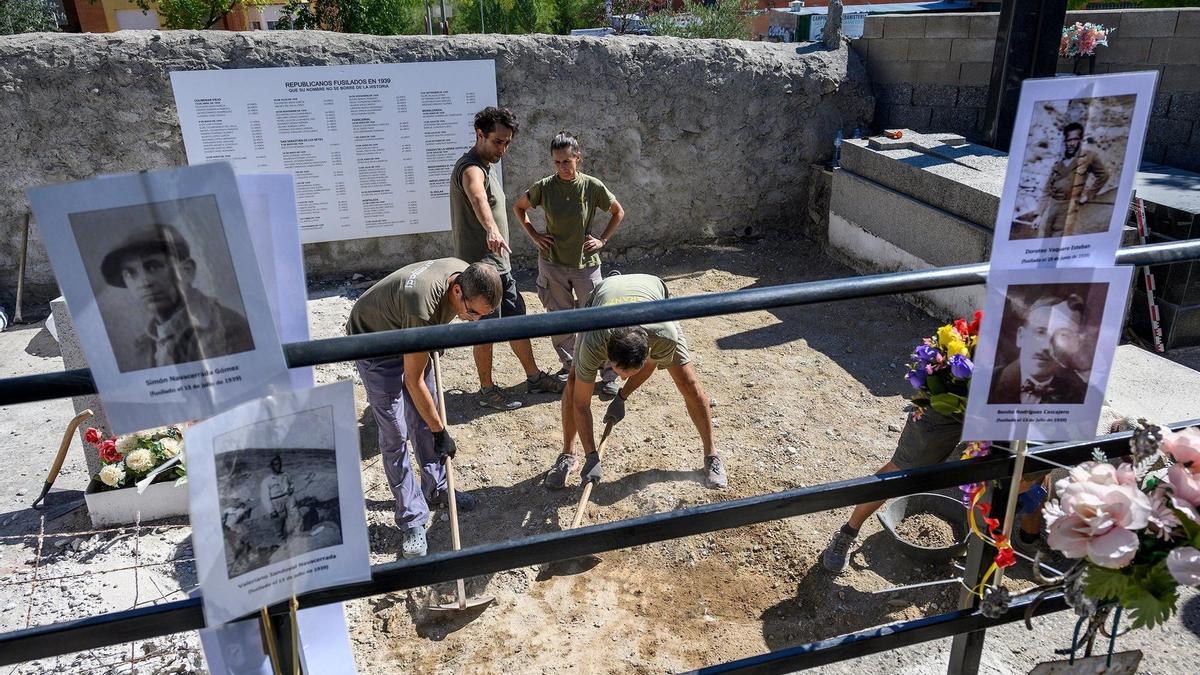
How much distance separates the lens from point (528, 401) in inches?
217

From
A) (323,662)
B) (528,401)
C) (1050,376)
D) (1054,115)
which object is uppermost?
(1054,115)

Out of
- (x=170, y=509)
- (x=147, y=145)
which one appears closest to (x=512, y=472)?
(x=170, y=509)

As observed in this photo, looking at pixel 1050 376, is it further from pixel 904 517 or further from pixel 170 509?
pixel 170 509

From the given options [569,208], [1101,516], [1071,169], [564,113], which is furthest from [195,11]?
[1101,516]

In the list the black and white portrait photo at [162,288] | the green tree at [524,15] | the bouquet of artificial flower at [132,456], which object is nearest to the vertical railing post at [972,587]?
the black and white portrait photo at [162,288]

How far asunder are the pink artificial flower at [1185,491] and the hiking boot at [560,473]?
3.24 metres

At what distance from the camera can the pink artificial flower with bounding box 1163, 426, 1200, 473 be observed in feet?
4.63

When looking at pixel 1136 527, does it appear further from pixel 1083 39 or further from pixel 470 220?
pixel 1083 39

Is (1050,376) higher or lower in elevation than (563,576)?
higher

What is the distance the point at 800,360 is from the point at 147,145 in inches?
215

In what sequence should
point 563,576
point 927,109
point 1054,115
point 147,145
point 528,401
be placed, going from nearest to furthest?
1. point 1054,115
2. point 563,576
3. point 528,401
4. point 147,145
5. point 927,109

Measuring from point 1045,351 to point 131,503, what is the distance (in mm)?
3994

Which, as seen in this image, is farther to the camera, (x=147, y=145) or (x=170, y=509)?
(x=147, y=145)

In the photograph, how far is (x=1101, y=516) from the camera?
4.52 feet
